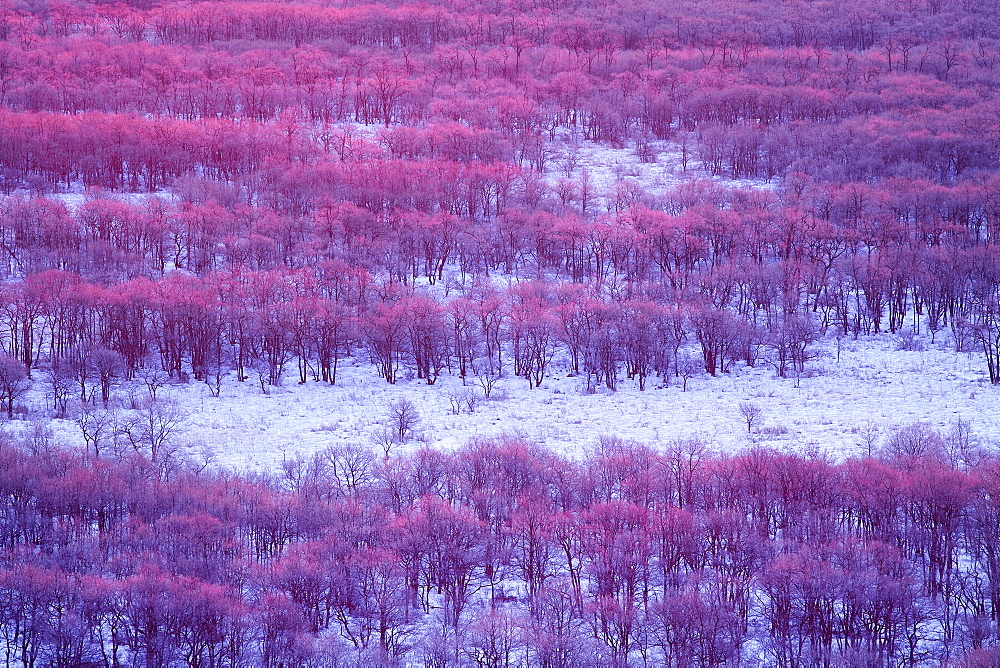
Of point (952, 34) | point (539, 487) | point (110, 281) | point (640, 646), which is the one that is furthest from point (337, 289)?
point (952, 34)

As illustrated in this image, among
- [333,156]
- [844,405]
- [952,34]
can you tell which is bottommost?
[844,405]

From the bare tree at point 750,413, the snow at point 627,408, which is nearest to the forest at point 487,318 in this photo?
the bare tree at point 750,413

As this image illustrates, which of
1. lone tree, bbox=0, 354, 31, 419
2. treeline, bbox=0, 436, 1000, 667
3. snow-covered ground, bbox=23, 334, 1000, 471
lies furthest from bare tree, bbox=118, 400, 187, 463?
lone tree, bbox=0, 354, 31, 419

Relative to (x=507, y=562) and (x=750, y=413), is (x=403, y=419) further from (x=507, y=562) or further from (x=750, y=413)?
(x=750, y=413)

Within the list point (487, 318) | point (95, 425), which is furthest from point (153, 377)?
point (487, 318)

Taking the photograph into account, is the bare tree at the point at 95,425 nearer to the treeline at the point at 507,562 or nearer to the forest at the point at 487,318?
the forest at the point at 487,318

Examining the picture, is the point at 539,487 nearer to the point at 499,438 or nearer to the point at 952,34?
the point at 499,438
